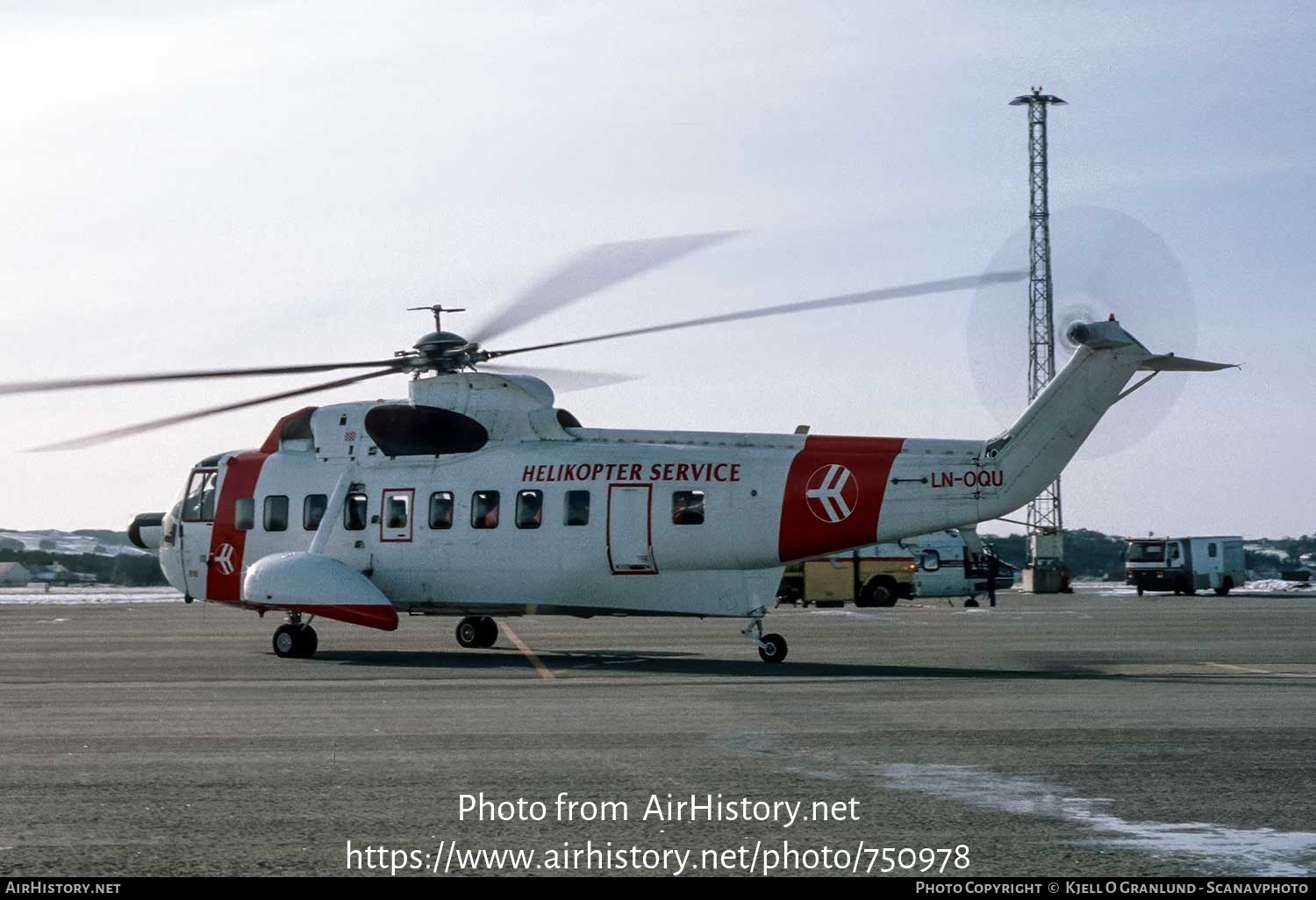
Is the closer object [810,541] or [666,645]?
[810,541]

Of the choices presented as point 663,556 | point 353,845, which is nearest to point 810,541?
point 663,556

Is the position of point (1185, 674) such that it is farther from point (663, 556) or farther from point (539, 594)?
point (539, 594)

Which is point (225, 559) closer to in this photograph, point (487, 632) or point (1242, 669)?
point (487, 632)

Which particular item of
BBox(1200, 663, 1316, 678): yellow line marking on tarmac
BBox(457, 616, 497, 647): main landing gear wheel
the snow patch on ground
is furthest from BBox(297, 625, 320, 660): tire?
the snow patch on ground

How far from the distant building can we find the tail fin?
106868mm

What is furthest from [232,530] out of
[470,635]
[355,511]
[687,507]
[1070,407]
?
[1070,407]

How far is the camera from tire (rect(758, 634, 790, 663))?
22750 millimetres

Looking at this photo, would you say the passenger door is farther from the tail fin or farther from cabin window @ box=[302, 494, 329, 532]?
the tail fin

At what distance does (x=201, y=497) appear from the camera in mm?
27859

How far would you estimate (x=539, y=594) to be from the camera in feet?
80.4

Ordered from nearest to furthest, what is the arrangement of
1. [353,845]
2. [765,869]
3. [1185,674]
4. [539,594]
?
[765,869], [353,845], [1185,674], [539,594]

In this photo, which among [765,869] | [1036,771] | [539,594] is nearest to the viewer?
[765,869]

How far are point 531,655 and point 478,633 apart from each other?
2406mm

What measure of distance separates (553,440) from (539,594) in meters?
2.54
